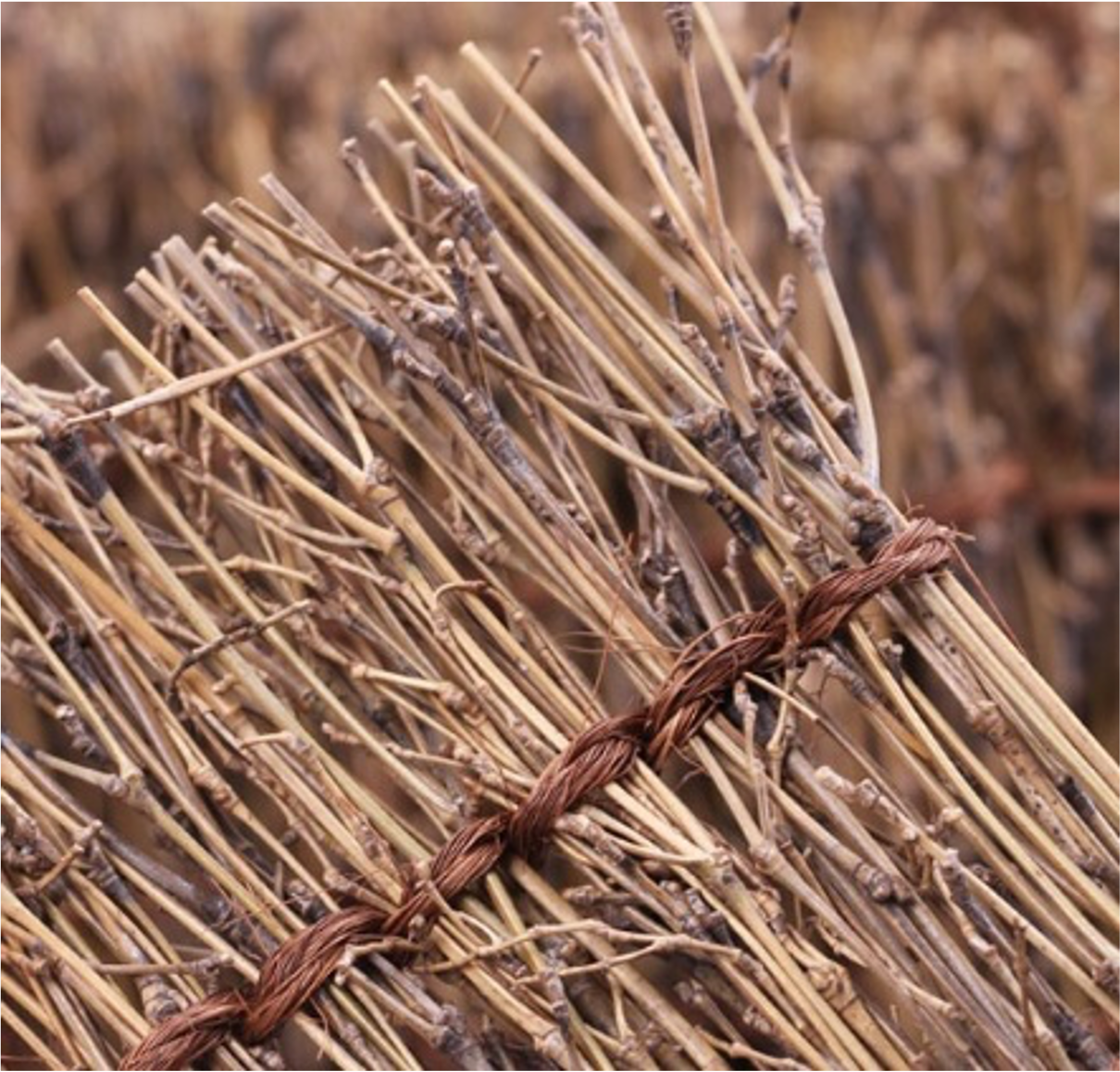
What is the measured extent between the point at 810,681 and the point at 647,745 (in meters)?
0.56

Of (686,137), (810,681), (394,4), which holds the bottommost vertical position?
(810,681)

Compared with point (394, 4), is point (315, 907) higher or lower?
lower

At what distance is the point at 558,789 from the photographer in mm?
1065

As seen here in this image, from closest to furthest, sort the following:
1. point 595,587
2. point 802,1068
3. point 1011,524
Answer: point 802,1068 → point 595,587 → point 1011,524

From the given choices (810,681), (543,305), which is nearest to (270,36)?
(810,681)

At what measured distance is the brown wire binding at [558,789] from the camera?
3.47 ft

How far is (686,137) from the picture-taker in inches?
99.2

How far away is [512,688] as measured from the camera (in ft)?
3.66

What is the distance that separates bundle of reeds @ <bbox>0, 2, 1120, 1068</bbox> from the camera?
1.06 m

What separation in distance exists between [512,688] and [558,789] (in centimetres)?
8

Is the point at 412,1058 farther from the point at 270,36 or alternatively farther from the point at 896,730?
the point at 270,36

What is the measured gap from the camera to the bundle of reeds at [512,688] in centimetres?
106

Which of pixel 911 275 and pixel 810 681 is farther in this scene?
pixel 911 275

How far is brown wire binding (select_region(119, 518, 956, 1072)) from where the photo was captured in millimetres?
1057
